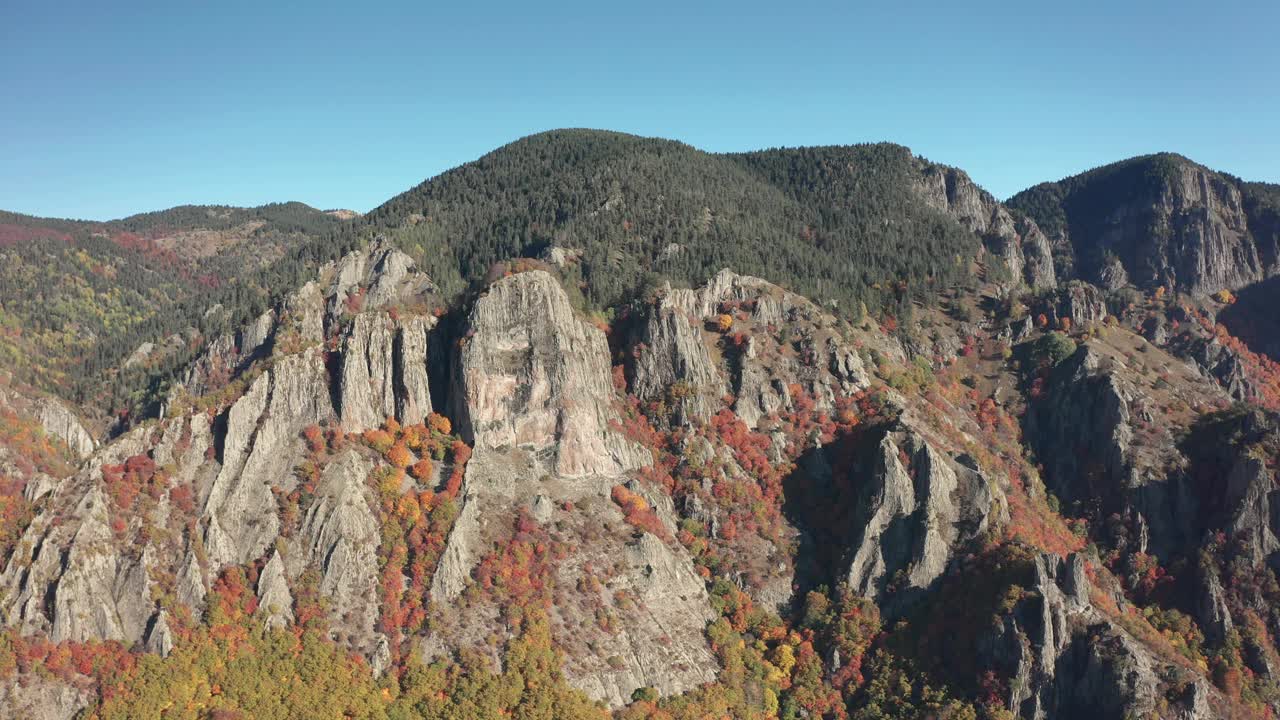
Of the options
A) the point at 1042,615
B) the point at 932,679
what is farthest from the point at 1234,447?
the point at 932,679

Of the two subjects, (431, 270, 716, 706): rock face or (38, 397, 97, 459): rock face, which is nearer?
(431, 270, 716, 706): rock face

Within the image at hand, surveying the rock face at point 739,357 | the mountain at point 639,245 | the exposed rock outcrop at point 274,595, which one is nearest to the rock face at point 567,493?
the rock face at point 739,357

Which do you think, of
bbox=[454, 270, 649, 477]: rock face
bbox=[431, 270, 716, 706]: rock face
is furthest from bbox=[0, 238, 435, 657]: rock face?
bbox=[431, 270, 716, 706]: rock face

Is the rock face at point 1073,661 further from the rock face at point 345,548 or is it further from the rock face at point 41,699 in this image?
Result: the rock face at point 41,699

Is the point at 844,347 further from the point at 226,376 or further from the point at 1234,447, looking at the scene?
the point at 226,376

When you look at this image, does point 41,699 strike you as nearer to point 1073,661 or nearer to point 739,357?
point 739,357

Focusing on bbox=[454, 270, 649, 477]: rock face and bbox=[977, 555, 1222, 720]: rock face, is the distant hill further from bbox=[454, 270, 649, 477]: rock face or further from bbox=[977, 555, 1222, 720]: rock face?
bbox=[977, 555, 1222, 720]: rock face
